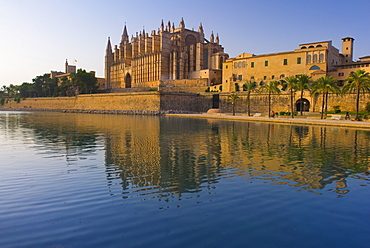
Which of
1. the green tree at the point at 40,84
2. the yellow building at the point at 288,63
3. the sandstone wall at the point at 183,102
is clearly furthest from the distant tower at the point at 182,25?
the green tree at the point at 40,84

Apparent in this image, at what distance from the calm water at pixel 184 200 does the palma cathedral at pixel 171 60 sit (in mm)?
55363

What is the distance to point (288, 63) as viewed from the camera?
50.5m

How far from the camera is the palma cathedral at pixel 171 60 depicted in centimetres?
7119

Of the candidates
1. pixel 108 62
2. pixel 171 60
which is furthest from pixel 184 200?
pixel 108 62

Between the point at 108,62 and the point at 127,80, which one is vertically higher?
the point at 108,62

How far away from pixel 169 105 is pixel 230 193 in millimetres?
49592

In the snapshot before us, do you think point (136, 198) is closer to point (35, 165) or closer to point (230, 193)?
point (230, 193)

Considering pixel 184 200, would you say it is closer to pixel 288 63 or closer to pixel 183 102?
pixel 288 63

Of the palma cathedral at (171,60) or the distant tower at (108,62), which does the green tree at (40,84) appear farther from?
the palma cathedral at (171,60)

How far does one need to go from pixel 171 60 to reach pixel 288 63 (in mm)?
33977

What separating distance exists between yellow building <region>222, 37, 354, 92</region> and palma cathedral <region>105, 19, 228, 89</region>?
9.56 m

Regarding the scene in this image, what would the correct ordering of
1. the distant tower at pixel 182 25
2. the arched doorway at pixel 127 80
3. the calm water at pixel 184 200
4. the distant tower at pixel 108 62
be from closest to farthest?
the calm water at pixel 184 200 → the distant tower at pixel 182 25 → the arched doorway at pixel 127 80 → the distant tower at pixel 108 62

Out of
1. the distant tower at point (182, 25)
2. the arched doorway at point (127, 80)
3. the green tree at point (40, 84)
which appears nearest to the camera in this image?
the distant tower at point (182, 25)

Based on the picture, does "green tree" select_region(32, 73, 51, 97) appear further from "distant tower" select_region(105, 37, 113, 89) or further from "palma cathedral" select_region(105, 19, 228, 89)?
"palma cathedral" select_region(105, 19, 228, 89)
